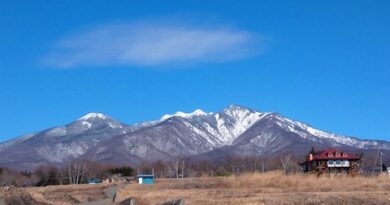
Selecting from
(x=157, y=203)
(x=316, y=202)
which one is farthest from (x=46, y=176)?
(x=316, y=202)

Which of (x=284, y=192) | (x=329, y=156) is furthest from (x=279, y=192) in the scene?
(x=329, y=156)

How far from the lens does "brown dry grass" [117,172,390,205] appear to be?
31.7m

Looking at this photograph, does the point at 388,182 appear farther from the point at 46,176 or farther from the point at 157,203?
the point at 46,176

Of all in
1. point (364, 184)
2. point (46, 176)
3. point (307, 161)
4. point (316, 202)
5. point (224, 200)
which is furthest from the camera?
point (46, 176)

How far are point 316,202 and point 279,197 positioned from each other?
308 cm

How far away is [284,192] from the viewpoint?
38188mm

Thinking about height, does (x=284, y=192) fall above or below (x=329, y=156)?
below

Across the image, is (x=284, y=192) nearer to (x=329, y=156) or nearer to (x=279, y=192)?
(x=279, y=192)

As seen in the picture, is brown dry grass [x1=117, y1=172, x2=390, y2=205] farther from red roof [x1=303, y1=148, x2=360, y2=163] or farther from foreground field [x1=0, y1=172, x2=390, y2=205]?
red roof [x1=303, y1=148, x2=360, y2=163]

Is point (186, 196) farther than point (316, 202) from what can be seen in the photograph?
Yes

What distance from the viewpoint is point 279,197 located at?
109ft

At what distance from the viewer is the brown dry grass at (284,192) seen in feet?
104

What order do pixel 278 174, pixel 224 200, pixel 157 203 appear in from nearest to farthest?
pixel 224 200 < pixel 157 203 < pixel 278 174

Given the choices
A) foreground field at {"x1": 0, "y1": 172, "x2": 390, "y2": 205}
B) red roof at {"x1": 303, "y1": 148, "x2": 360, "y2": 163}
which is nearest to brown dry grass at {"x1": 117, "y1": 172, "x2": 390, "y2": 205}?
foreground field at {"x1": 0, "y1": 172, "x2": 390, "y2": 205}
